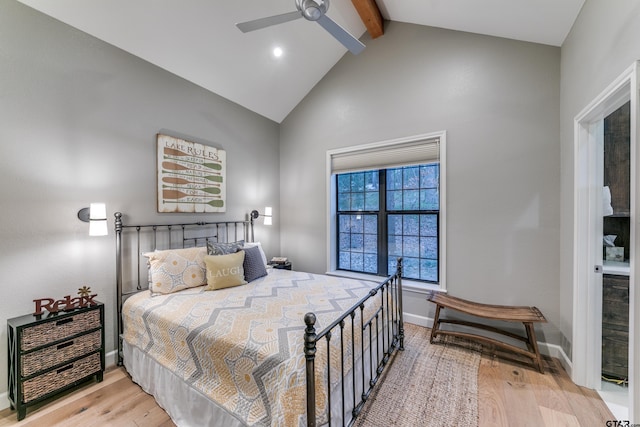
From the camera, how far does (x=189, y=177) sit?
9.62 feet

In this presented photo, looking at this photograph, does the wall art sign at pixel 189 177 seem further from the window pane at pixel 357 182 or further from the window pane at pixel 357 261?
the window pane at pixel 357 261

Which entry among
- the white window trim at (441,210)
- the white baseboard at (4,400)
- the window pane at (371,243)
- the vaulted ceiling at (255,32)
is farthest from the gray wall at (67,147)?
the window pane at (371,243)

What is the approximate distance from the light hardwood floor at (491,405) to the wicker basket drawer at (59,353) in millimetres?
314

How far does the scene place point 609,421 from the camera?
167 centimetres

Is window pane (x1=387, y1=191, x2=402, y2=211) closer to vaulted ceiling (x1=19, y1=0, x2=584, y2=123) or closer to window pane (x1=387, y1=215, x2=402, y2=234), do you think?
window pane (x1=387, y1=215, x2=402, y2=234)

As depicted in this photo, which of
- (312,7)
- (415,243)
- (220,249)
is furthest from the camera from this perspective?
(415,243)

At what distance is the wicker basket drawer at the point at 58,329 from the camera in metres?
1.76

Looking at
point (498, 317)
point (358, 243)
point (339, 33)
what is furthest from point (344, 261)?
point (339, 33)

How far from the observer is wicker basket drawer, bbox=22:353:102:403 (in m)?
1.78

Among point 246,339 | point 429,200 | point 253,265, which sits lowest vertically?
point 246,339

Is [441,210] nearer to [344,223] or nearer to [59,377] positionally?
[344,223]

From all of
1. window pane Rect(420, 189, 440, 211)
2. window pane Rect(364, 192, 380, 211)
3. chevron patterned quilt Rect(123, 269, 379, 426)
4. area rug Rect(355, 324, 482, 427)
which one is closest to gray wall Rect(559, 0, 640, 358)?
area rug Rect(355, 324, 482, 427)

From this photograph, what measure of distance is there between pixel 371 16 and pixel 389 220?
2397mm

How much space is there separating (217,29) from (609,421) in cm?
441
